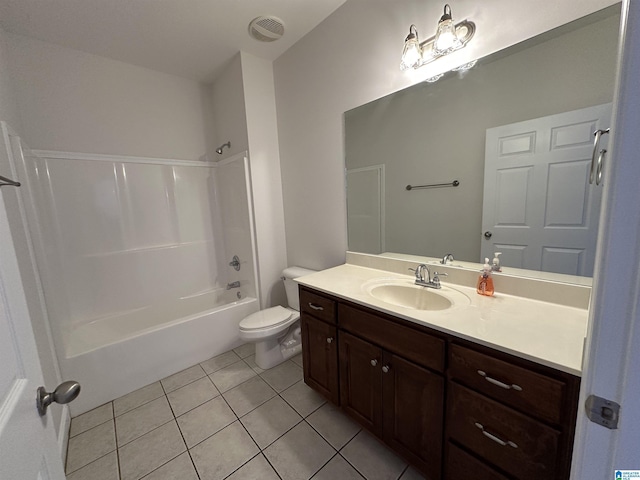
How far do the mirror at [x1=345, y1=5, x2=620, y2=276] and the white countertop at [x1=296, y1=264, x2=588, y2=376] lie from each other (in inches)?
8.3

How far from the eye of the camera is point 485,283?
1.23 metres

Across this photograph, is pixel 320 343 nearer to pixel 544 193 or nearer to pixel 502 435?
pixel 502 435

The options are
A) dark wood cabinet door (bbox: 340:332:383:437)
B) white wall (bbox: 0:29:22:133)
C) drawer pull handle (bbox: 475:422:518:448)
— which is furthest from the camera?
white wall (bbox: 0:29:22:133)

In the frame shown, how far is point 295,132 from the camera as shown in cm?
220

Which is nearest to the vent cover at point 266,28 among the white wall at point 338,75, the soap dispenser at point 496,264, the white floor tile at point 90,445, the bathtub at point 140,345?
the white wall at point 338,75

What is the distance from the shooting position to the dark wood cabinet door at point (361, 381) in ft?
4.03

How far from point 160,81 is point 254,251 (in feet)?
6.07

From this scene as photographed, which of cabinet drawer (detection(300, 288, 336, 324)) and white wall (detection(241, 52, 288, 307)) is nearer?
cabinet drawer (detection(300, 288, 336, 324))

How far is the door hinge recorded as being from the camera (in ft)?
1.38

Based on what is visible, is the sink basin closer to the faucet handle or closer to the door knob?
the faucet handle

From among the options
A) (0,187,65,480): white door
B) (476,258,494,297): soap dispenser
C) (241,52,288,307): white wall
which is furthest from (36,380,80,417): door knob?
(241,52,288,307): white wall

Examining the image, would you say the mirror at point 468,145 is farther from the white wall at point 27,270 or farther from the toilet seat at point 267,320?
the white wall at point 27,270

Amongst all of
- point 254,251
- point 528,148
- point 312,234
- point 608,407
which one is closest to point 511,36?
point 528,148

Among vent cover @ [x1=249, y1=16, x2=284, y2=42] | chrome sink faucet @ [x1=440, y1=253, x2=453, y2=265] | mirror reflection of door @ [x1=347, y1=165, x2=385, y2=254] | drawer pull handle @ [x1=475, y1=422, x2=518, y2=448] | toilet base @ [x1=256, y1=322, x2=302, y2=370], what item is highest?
vent cover @ [x1=249, y1=16, x2=284, y2=42]
